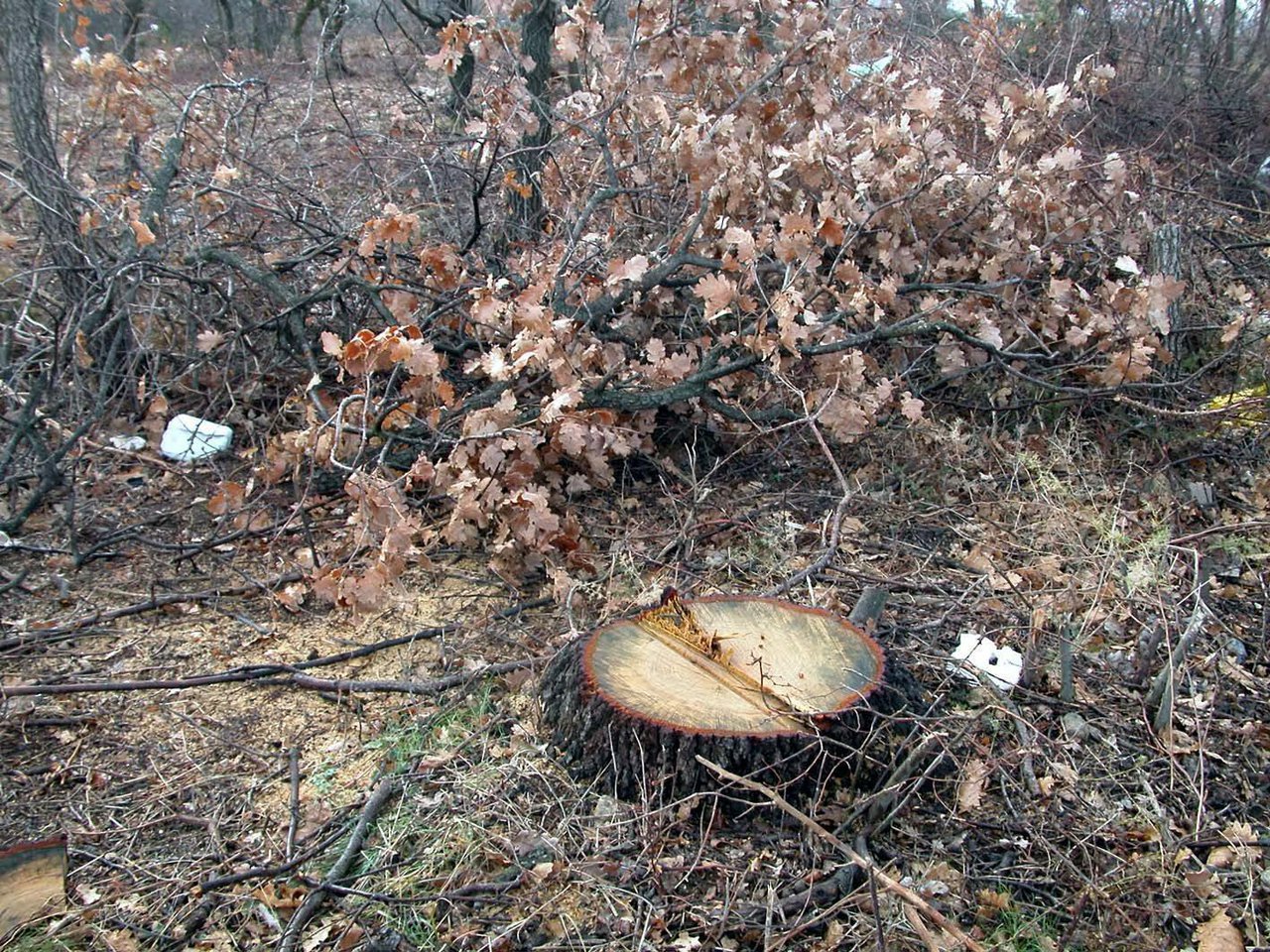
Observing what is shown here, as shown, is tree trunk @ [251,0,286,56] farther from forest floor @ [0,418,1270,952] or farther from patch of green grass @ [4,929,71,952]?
patch of green grass @ [4,929,71,952]

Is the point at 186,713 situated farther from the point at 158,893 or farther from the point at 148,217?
the point at 148,217

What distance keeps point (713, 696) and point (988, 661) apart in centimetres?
95

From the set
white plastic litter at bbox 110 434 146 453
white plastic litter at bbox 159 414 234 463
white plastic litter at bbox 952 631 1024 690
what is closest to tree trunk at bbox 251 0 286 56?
white plastic litter at bbox 110 434 146 453

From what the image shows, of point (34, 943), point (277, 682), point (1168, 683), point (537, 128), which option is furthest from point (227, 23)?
point (1168, 683)

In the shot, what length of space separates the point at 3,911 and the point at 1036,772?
2.45 metres

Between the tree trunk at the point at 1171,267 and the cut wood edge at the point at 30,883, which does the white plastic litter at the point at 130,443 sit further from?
the tree trunk at the point at 1171,267

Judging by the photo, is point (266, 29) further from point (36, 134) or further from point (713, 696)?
point (713, 696)

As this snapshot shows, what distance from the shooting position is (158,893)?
2.20m

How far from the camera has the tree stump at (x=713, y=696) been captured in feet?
7.50

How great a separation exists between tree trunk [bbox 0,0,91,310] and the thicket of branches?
→ 0.05 feet

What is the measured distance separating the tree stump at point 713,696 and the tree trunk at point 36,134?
3486mm

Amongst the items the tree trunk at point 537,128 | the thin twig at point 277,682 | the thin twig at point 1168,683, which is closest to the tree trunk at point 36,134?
the tree trunk at point 537,128

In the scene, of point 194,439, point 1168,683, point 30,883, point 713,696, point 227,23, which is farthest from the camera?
point 227,23

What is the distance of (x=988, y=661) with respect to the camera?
2.85 meters
